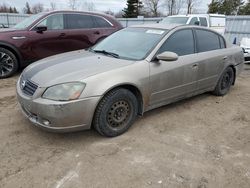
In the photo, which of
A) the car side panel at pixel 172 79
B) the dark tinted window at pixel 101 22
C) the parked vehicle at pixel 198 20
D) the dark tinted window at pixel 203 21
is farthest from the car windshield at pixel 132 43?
the dark tinted window at pixel 203 21

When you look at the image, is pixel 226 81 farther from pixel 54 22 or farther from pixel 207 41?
pixel 54 22

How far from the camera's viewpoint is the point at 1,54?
6.00 meters

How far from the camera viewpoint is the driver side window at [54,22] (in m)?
6.65

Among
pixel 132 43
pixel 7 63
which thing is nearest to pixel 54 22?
pixel 7 63

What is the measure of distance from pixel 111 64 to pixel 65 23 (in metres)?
4.10

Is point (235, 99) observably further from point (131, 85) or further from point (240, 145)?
point (131, 85)

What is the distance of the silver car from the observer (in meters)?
3.00

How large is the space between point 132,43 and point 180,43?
82 centimetres

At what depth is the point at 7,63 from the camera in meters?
6.15

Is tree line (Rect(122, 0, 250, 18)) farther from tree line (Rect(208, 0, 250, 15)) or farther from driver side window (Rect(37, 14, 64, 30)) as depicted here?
driver side window (Rect(37, 14, 64, 30))

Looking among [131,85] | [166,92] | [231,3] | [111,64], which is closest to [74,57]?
[111,64]

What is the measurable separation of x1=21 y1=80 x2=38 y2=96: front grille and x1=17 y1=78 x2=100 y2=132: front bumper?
0.24 ft

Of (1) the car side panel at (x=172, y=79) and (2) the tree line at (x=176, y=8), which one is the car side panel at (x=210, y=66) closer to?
(1) the car side panel at (x=172, y=79)

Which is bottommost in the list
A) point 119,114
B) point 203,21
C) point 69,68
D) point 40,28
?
point 119,114
